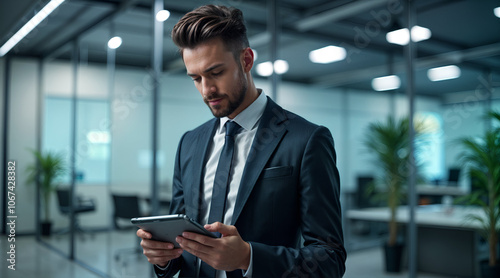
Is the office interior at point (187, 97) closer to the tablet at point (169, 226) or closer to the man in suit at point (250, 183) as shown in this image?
the man in suit at point (250, 183)

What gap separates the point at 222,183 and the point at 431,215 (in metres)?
3.92

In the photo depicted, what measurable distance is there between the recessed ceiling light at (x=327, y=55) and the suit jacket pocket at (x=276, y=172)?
10.7ft

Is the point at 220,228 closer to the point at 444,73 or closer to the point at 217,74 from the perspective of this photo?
the point at 217,74

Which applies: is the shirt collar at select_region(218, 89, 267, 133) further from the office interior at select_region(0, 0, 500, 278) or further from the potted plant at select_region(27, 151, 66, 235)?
the potted plant at select_region(27, 151, 66, 235)

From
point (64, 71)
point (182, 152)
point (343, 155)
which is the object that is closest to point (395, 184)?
point (343, 155)

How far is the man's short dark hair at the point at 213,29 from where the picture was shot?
1.31 m

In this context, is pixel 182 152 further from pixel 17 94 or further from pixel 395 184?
pixel 17 94

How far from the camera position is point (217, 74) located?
4.33 ft

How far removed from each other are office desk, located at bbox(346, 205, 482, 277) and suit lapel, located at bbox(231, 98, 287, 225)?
306 cm

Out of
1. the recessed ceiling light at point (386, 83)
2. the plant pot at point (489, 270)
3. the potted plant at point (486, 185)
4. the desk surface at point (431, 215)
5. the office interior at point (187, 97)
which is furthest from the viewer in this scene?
the recessed ceiling light at point (386, 83)

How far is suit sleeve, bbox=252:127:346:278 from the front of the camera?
46.7 inches

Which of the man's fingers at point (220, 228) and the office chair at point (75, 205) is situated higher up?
the man's fingers at point (220, 228)

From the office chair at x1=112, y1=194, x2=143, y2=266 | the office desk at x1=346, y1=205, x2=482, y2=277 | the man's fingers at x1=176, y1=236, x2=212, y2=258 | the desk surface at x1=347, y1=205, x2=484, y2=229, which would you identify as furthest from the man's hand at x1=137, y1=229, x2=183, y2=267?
the office chair at x1=112, y1=194, x2=143, y2=266

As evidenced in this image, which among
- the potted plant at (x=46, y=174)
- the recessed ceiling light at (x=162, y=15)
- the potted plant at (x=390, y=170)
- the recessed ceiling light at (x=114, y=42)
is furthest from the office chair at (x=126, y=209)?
the potted plant at (x=390, y=170)
